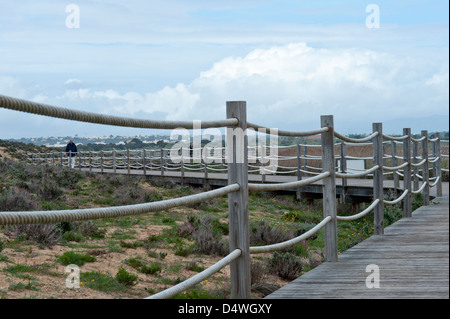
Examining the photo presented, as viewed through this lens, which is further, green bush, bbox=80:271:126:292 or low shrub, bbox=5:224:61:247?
low shrub, bbox=5:224:61:247

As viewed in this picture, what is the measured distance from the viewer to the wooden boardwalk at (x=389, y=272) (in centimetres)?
381

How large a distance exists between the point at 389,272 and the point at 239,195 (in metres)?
1.58

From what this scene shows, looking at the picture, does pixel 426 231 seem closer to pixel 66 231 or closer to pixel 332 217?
pixel 332 217

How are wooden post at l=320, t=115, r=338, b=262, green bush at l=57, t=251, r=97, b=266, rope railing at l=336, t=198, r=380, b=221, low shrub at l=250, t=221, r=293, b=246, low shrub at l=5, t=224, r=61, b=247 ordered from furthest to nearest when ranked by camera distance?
low shrub at l=250, t=221, r=293, b=246, low shrub at l=5, t=224, r=61, b=247, green bush at l=57, t=251, r=97, b=266, rope railing at l=336, t=198, r=380, b=221, wooden post at l=320, t=115, r=338, b=262

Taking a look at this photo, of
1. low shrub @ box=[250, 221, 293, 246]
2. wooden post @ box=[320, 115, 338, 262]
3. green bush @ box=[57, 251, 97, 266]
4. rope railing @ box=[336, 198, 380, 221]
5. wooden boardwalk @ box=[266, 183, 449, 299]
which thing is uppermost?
wooden post @ box=[320, 115, 338, 262]

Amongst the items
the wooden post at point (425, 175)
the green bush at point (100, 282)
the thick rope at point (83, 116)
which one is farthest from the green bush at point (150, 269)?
the wooden post at point (425, 175)

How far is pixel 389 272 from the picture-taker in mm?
4477

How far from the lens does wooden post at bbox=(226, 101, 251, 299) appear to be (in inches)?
140

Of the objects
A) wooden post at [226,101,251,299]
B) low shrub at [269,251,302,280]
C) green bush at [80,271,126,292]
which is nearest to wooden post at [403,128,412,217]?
low shrub at [269,251,302,280]

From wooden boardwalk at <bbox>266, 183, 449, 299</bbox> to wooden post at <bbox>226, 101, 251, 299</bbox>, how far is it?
26 cm

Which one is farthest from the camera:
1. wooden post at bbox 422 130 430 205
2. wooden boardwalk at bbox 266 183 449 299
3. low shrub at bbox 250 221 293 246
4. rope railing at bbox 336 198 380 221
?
wooden post at bbox 422 130 430 205

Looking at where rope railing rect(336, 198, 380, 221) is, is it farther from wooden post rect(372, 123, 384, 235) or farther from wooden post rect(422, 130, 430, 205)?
wooden post rect(422, 130, 430, 205)

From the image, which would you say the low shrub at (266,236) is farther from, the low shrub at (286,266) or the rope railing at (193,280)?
the rope railing at (193,280)

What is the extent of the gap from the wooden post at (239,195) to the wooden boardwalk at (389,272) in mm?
257
